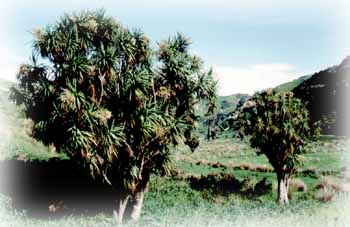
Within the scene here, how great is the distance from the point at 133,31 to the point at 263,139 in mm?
13359

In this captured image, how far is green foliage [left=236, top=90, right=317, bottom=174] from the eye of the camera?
1053 inches

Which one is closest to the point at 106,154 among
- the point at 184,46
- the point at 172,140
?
the point at 172,140

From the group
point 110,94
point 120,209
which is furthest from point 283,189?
point 110,94

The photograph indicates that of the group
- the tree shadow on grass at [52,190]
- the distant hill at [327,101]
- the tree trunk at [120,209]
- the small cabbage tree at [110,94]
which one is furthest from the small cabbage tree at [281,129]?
the distant hill at [327,101]

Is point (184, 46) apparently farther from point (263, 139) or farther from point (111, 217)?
point (263, 139)

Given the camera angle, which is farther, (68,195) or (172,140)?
(68,195)

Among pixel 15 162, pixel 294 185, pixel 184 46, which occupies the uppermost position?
pixel 184 46

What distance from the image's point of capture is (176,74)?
58.8ft

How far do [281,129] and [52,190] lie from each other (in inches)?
590

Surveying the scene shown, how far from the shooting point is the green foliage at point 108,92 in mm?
15859

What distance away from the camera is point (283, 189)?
2662 cm

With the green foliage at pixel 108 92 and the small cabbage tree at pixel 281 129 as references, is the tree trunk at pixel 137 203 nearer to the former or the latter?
the green foliage at pixel 108 92

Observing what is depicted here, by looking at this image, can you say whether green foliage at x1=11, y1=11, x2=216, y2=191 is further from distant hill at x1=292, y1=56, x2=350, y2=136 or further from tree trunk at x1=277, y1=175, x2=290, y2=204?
distant hill at x1=292, y1=56, x2=350, y2=136

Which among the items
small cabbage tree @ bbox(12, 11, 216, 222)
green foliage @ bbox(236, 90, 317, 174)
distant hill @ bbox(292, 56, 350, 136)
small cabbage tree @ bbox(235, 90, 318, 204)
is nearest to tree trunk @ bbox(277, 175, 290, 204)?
small cabbage tree @ bbox(235, 90, 318, 204)
